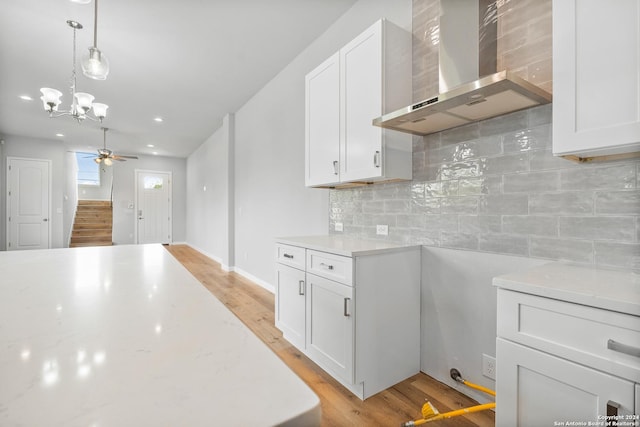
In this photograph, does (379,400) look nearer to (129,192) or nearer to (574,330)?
(574,330)

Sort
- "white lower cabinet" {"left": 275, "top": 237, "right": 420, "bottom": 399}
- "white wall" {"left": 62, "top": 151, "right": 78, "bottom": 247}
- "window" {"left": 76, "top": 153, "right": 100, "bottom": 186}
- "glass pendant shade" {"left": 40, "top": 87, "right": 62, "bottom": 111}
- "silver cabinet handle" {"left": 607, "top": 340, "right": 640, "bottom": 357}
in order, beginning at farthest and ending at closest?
"window" {"left": 76, "top": 153, "right": 100, "bottom": 186}
"white wall" {"left": 62, "top": 151, "right": 78, "bottom": 247}
"glass pendant shade" {"left": 40, "top": 87, "right": 62, "bottom": 111}
"white lower cabinet" {"left": 275, "top": 237, "right": 420, "bottom": 399}
"silver cabinet handle" {"left": 607, "top": 340, "right": 640, "bottom": 357}

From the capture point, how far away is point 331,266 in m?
1.90

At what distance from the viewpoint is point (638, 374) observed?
827 mm

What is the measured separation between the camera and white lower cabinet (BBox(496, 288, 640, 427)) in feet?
2.81

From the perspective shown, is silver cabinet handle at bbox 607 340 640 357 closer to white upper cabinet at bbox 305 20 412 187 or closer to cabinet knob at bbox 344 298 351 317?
cabinet knob at bbox 344 298 351 317

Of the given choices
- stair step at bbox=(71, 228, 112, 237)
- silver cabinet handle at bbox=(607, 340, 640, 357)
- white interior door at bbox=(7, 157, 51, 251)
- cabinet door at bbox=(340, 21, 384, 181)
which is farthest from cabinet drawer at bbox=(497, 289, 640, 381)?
stair step at bbox=(71, 228, 112, 237)

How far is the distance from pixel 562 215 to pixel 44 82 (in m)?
5.88

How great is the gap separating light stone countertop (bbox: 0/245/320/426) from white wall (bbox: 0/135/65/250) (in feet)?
27.5

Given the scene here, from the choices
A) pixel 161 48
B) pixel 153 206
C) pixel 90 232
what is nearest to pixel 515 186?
pixel 161 48

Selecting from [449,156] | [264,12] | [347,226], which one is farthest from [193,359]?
[264,12]

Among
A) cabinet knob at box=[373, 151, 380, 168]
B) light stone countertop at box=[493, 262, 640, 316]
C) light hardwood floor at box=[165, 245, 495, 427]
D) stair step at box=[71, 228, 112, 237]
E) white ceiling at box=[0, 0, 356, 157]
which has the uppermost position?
white ceiling at box=[0, 0, 356, 157]

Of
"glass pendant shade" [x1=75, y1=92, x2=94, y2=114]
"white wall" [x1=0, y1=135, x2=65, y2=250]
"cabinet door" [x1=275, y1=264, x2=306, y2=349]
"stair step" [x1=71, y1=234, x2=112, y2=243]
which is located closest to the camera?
"cabinet door" [x1=275, y1=264, x2=306, y2=349]

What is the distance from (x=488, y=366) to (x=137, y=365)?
1851 millimetres

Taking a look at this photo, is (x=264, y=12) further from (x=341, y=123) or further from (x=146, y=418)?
(x=146, y=418)
